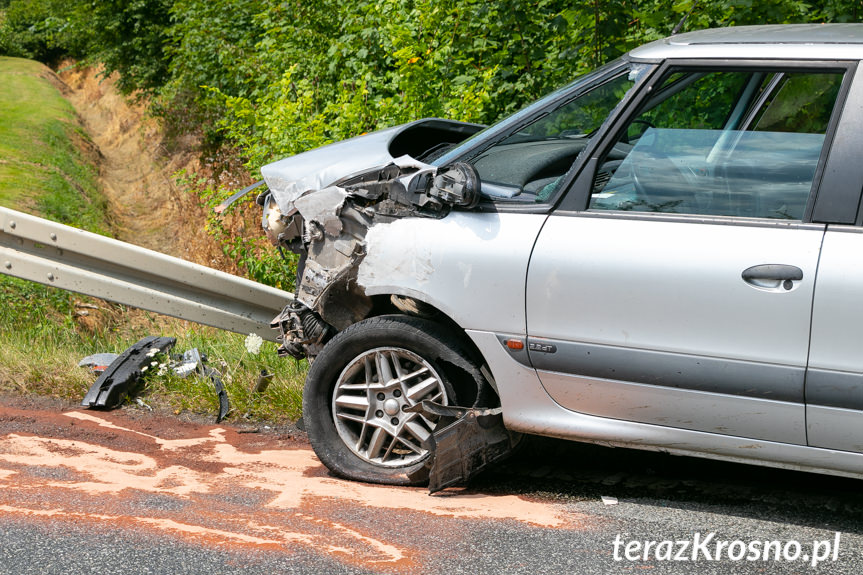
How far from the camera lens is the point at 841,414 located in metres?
3.51

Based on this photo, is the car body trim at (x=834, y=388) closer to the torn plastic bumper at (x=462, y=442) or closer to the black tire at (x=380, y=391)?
the torn plastic bumper at (x=462, y=442)

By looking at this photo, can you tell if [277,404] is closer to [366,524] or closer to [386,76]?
[366,524]

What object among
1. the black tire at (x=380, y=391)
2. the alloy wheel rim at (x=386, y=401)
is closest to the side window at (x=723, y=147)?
the black tire at (x=380, y=391)

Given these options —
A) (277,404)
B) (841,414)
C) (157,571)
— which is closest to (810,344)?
(841,414)

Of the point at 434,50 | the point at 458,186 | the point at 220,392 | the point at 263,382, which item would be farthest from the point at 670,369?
the point at 434,50

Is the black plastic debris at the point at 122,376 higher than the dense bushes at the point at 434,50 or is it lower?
lower

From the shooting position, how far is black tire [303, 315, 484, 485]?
419 cm

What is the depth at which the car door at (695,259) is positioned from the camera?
11.7ft

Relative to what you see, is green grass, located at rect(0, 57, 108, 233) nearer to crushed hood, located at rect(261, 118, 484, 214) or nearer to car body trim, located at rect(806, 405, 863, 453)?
crushed hood, located at rect(261, 118, 484, 214)

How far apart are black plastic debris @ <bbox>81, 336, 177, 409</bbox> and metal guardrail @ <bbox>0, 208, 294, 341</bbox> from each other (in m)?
0.30

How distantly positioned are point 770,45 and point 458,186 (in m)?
1.39

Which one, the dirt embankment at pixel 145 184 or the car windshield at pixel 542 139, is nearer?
the car windshield at pixel 542 139

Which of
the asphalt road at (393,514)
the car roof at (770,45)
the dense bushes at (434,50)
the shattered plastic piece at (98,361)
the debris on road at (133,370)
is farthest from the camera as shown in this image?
the dense bushes at (434,50)

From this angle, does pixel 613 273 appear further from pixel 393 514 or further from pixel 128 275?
pixel 128 275
